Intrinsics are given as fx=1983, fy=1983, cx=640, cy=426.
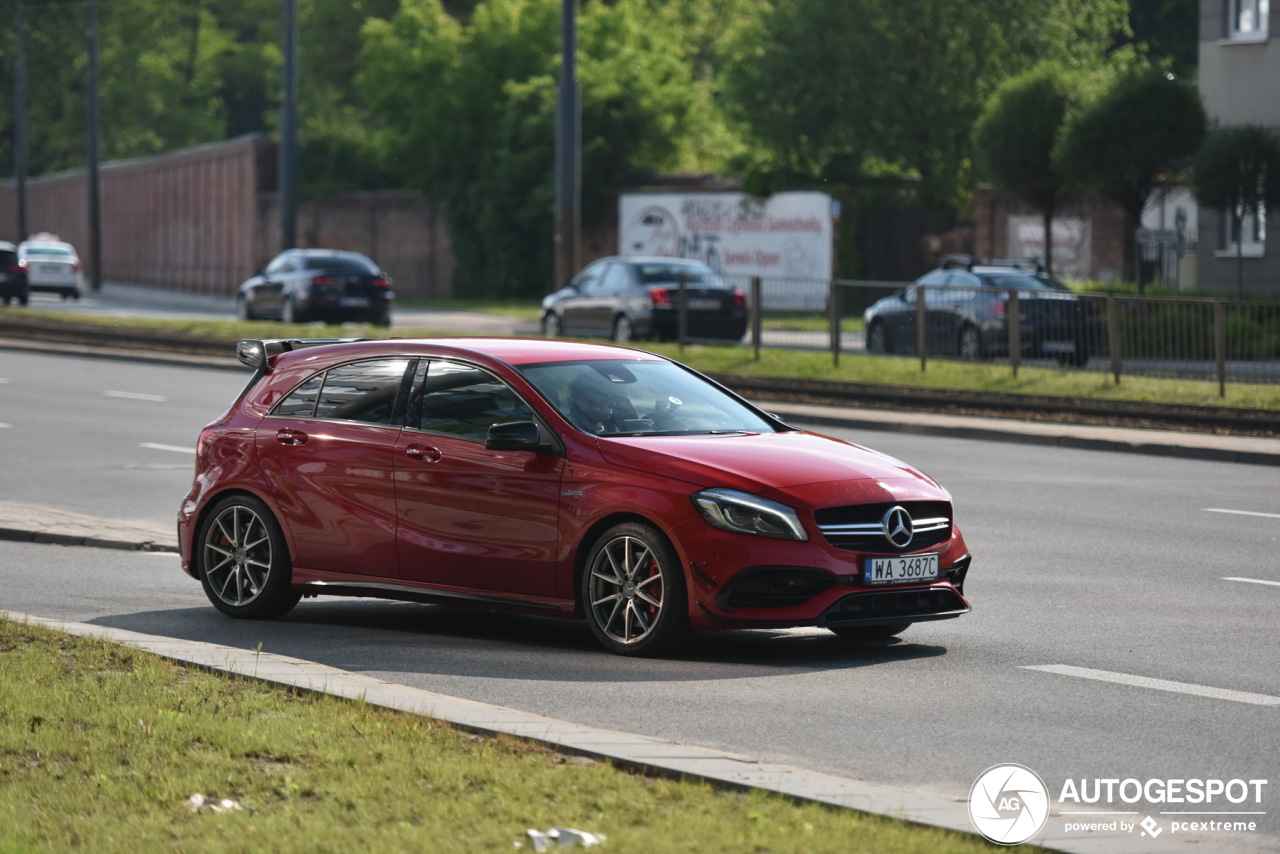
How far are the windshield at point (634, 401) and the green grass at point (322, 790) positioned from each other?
2.47m

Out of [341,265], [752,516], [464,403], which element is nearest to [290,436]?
[464,403]

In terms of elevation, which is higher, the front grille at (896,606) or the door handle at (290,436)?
the door handle at (290,436)

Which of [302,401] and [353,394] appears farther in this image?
[302,401]

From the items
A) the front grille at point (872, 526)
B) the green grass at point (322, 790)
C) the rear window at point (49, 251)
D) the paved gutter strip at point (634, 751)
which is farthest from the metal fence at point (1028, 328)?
the rear window at point (49, 251)

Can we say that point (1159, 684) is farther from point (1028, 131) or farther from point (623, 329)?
point (1028, 131)

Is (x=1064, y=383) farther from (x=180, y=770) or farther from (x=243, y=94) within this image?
(x=243, y=94)

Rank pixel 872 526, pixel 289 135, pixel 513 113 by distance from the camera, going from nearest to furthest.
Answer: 1. pixel 872 526
2. pixel 289 135
3. pixel 513 113

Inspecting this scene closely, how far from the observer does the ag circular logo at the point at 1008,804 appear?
5367 millimetres

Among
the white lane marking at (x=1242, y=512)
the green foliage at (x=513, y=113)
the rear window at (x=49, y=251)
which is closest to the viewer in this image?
the white lane marking at (x=1242, y=512)

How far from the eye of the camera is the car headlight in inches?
330

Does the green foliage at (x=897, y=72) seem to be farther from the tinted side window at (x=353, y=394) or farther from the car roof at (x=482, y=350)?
the tinted side window at (x=353, y=394)

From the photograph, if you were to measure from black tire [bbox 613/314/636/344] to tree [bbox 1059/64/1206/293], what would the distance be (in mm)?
9011

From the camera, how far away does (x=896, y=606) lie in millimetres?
8641

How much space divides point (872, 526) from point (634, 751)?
2.64 meters
